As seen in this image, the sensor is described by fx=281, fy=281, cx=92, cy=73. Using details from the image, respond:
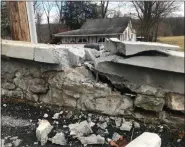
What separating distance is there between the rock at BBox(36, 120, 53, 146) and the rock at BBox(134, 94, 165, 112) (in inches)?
31.1

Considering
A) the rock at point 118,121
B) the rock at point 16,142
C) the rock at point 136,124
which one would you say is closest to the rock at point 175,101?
the rock at point 136,124

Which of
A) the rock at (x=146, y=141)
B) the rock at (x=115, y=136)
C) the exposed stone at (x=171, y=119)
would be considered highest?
the rock at (x=146, y=141)

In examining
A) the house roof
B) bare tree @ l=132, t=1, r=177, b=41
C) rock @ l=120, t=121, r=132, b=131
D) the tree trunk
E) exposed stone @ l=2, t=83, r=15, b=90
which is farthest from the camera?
the house roof

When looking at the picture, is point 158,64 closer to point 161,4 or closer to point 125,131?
point 125,131

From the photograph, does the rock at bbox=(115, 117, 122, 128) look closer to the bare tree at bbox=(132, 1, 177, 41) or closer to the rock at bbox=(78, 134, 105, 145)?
the rock at bbox=(78, 134, 105, 145)

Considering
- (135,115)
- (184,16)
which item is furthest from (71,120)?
(184,16)

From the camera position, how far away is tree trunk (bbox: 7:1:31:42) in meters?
3.49

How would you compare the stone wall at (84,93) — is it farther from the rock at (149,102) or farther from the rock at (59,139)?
the rock at (59,139)

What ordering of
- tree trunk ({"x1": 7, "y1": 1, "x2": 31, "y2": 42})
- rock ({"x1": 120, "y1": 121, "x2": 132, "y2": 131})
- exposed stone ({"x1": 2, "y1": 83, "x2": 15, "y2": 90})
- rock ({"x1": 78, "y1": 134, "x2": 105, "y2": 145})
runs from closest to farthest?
rock ({"x1": 78, "y1": 134, "x2": 105, "y2": 145}), rock ({"x1": 120, "y1": 121, "x2": 132, "y2": 131}), exposed stone ({"x1": 2, "y1": 83, "x2": 15, "y2": 90}), tree trunk ({"x1": 7, "y1": 1, "x2": 31, "y2": 42})

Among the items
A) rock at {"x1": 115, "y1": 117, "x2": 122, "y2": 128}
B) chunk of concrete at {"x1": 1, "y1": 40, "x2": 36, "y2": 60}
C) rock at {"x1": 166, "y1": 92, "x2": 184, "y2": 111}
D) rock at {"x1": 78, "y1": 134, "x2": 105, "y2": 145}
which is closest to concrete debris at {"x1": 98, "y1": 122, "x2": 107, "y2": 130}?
rock at {"x1": 115, "y1": 117, "x2": 122, "y2": 128}

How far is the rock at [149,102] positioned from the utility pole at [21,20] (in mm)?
1915

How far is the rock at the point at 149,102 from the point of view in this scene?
241cm

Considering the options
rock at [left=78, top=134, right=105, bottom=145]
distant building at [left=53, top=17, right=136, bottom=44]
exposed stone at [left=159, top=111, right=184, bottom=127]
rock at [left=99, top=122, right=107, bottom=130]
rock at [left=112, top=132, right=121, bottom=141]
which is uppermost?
distant building at [left=53, top=17, right=136, bottom=44]

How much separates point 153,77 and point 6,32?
129 inches
